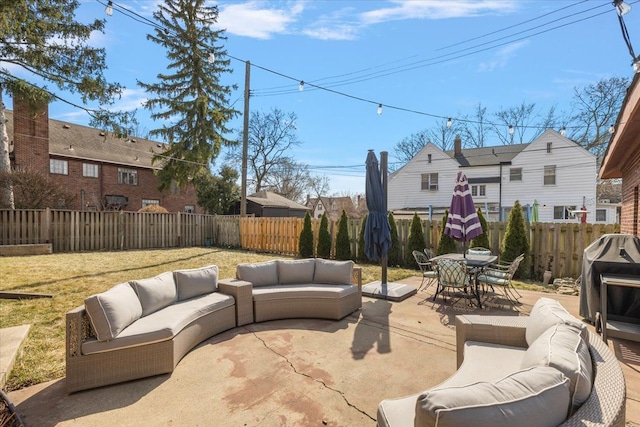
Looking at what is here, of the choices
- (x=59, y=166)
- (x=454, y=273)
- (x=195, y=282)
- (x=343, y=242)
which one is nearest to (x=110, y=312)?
(x=195, y=282)

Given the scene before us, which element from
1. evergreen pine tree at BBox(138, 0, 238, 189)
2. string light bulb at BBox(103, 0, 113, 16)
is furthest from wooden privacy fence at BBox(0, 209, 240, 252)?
string light bulb at BBox(103, 0, 113, 16)

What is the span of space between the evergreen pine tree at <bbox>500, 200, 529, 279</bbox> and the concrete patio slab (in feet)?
13.5

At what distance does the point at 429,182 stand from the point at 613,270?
1725cm

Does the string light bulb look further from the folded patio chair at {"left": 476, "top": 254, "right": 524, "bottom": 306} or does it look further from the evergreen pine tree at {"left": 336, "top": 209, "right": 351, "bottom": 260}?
the folded patio chair at {"left": 476, "top": 254, "right": 524, "bottom": 306}

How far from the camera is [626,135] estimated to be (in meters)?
4.76

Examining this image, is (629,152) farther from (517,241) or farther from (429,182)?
(429,182)

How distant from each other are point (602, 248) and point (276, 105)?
91.1 feet

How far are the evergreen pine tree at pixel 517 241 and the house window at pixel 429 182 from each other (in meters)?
13.1

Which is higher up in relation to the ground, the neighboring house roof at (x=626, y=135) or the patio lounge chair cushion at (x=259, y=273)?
the neighboring house roof at (x=626, y=135)

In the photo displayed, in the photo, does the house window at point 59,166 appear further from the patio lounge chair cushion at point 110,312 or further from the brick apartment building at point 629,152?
the brick apartment building at point 629,152

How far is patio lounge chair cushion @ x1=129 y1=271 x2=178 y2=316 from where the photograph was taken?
3504mm

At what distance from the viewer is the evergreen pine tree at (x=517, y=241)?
7.71m

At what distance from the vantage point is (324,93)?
11.2 m

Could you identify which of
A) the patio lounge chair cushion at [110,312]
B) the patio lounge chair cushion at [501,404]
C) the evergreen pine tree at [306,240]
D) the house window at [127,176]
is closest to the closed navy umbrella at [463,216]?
the patio lounge chair cushion at [501,404]
